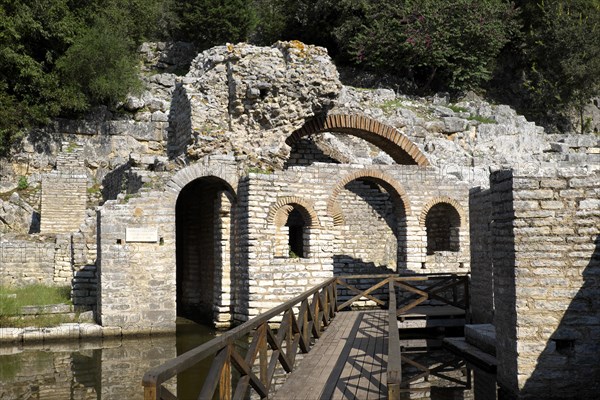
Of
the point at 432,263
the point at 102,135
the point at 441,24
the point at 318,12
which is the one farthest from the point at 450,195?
the point at 318,12

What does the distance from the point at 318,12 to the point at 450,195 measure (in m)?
20.3

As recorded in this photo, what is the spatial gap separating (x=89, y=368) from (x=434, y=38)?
960 inches

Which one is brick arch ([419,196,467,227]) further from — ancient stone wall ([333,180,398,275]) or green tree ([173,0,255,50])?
green tree ([173,0,255,50])

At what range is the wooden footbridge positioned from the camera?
13.0 ft

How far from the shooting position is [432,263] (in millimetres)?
14891

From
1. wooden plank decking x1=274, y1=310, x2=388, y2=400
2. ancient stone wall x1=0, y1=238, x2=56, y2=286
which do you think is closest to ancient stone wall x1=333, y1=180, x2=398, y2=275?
wooden plank decking x1=274, y1=310, x2=388, y2=400

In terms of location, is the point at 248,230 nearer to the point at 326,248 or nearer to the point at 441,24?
the point at 326,248

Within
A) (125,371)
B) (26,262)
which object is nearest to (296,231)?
(26,262)

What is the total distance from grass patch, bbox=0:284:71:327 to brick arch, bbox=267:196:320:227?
5.16m

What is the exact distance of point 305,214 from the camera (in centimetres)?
1405

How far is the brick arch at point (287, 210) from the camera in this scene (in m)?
13.7

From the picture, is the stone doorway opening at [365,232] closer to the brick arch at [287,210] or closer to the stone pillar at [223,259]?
the brick arch at [287,210]

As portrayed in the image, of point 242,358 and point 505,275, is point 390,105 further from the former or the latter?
point 242,358

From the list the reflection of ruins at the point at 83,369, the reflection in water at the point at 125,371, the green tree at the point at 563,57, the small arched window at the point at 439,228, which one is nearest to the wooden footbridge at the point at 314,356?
the reflection in water at the point at 125,371
